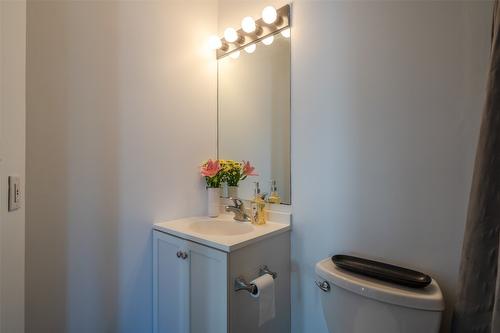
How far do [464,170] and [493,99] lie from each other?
0.97 feet

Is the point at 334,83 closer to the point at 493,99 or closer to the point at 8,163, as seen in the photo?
the point at 493,99

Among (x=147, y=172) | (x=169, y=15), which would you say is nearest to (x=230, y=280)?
(x=147, y=172)

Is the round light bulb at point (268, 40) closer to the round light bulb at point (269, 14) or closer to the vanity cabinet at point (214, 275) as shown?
the round light bulb at point (269, 14)

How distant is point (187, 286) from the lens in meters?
1.22

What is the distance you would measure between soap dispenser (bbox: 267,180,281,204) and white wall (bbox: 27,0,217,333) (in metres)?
0.50

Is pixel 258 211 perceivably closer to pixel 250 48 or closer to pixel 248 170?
pixel 248 170

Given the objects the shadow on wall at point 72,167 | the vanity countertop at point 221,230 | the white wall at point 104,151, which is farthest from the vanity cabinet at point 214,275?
the shadow on wall at point 72,167

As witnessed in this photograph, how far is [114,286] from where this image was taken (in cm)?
129

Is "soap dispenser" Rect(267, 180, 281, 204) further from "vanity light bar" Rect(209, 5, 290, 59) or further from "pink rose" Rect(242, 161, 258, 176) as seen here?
"vanity light bar" Rect(209, 5, 290, 59)

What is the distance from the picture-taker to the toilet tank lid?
0.83m

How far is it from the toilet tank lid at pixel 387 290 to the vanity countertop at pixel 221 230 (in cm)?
33

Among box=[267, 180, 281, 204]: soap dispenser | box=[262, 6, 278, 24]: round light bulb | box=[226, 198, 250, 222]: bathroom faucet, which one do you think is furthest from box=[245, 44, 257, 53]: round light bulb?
box=[226, 198, 250, 222]: bathroom faucet

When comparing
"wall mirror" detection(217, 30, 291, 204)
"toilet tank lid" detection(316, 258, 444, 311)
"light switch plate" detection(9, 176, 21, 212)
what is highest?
"wall mirror" detection(217, 30, 291, 204)

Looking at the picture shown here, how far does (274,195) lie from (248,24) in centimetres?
101
